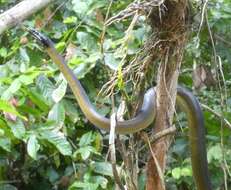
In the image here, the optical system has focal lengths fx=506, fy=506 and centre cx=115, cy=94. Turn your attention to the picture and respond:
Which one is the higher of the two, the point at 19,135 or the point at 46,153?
the point at 19,135

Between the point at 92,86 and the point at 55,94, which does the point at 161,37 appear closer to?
the point at 55,94

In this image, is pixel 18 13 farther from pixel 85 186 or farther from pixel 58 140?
pixel 85 186

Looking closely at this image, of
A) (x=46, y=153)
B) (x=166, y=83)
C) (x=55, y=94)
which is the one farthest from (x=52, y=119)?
(x=166, y=83)

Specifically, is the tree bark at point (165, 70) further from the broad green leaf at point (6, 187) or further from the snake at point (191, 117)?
the broad green leaf at point (6, 187)

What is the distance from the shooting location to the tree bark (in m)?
1.22

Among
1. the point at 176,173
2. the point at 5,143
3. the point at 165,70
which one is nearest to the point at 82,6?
the point at 5,143

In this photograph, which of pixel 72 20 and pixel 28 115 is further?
pixel 72 20

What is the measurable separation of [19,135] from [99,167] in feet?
1.20

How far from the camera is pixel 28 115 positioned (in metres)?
2.01

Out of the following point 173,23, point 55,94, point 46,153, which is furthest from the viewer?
point 46,153

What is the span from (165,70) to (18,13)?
1.72ft

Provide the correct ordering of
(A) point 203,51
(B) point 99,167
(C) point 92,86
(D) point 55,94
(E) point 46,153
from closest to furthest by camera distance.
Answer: (D) point 55,94
(B) point 99,167
(C) point 92,86
(E) point 46,153
(A) point 203,51

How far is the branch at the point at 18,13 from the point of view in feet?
4.73

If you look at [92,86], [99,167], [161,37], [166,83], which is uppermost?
[161,37]
